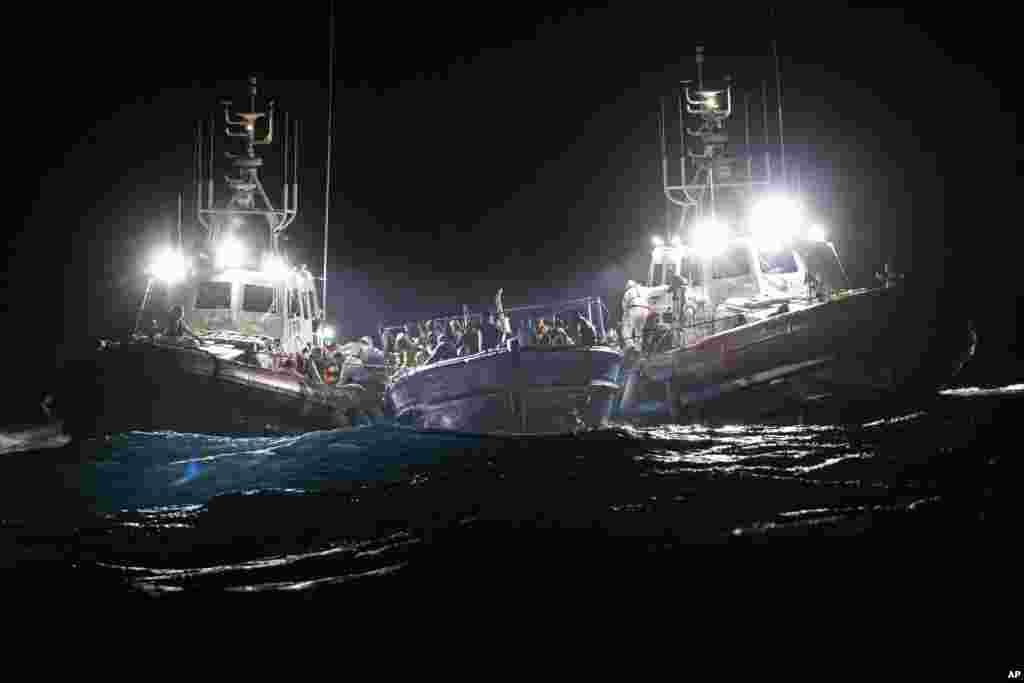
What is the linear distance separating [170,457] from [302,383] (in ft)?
13.8

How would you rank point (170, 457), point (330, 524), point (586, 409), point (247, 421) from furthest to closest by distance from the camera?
point (247, 421), point (586, 409), point (170, 457), point (330, 524)

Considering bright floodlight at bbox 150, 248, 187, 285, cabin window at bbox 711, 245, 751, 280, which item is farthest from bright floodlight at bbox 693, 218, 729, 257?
bright floodlight at bbox 150, 248, 187, 285

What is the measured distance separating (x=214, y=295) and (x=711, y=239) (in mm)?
11626

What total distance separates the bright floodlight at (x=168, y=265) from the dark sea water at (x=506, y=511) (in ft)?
24.4

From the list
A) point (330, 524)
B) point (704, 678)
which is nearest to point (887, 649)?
point (704, 678)

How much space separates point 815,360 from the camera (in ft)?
41.1

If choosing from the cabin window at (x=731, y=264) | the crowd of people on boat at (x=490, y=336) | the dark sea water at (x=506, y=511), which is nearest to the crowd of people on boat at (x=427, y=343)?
the crowd of people on boat at (x=490, y=336)

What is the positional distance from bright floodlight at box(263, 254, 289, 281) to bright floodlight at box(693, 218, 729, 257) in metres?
9.91

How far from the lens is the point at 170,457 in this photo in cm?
982

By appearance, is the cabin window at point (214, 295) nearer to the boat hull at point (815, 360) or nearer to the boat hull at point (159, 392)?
the boat hull at point (159, 392)

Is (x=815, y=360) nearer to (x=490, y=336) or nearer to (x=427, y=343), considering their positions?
(x=490, y=336)

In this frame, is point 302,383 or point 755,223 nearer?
point 302,383

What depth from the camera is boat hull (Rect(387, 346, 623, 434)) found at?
11.6 meters

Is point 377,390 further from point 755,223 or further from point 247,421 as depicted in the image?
point 755,223
